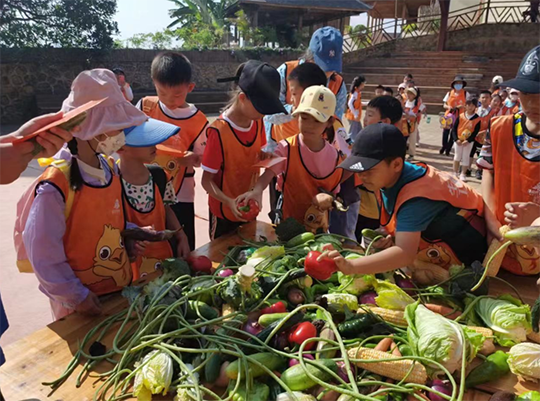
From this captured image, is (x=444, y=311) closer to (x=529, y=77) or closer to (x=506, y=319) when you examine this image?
(x=506, y=319)

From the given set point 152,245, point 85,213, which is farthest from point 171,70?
point 85,213

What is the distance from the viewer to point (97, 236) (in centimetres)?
189

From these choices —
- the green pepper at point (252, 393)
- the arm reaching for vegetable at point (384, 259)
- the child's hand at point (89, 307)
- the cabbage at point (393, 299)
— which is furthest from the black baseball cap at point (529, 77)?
the child's hand at point (89, 307)

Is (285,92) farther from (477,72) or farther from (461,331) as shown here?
(477,72)

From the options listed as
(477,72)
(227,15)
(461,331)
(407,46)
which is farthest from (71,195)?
(227,15)

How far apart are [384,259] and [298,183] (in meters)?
1.06

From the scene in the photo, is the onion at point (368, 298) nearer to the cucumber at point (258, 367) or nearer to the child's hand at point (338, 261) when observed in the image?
the child's hand at point (338, 261)

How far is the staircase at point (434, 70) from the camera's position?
55.6ft

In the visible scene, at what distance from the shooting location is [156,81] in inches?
116

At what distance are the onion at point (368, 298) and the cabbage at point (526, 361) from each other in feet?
1.77

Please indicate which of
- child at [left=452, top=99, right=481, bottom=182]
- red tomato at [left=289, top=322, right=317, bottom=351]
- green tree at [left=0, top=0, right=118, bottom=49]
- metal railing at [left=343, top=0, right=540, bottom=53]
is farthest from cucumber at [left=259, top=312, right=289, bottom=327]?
metal railing at [left=343, top=0, right=540, bottom=53]

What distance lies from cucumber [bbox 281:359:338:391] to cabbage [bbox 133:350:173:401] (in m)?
0.39

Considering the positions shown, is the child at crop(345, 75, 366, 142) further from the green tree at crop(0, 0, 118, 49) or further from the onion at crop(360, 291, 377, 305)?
the green tree at crop(0, 0, 118, 49)

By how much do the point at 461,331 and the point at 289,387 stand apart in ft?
2.10
